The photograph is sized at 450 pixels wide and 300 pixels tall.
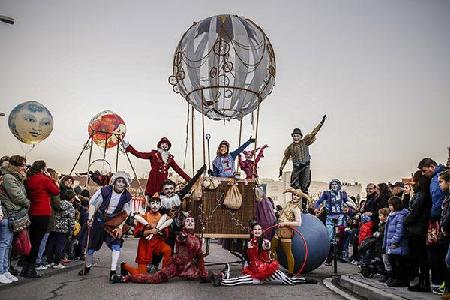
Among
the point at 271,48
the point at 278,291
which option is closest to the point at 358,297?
the point at 278,291

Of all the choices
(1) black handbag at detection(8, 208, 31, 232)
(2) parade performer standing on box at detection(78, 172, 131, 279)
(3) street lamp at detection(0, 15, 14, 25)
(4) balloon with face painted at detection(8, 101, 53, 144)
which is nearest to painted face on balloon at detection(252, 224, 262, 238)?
(2) parade performer standing on box at detection(78, 172, 131, 279)

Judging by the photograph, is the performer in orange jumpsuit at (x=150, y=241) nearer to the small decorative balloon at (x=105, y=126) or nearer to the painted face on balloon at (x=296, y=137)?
the painted face on balloon at (x=296, y=137)

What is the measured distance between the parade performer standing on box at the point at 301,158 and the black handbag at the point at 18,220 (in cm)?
638

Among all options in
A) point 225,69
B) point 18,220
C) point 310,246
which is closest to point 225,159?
point 225,69

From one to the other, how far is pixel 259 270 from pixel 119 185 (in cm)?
302

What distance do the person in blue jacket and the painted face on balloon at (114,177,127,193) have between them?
2086 millimetres

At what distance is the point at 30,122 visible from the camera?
44.4 feet

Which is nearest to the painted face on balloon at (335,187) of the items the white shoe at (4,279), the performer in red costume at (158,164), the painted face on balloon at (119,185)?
the performer in red costume at (158,164)

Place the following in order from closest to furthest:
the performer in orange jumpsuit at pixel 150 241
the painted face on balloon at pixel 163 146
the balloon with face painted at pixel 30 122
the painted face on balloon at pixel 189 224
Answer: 1. the performer in orange jumpsuit at pixel 150 241
2. the painted face on balloon at pixel 189 224
3. the painted face on balloon at pixel 163 146
4. the balloon with face painted at pixel 30 122

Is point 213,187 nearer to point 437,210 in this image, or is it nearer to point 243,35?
point 243,35

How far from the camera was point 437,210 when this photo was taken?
645 cm

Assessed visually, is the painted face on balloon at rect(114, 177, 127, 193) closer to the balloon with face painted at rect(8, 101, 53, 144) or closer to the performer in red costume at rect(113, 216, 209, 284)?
the performer in red costume at rect(113, 216, 209, 284)

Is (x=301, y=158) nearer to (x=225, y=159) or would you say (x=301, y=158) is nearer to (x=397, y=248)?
(x=225, y=159)

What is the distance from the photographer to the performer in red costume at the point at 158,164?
10334mm
